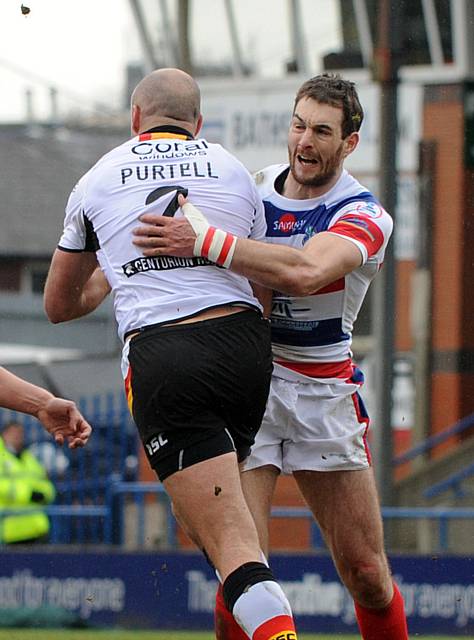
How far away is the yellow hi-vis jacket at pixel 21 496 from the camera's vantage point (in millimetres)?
11164

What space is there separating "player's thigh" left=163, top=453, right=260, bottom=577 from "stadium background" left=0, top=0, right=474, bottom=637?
15.6ft

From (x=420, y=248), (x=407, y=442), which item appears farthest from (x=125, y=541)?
(x=420, y=248)

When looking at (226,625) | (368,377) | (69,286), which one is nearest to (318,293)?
(69,286)

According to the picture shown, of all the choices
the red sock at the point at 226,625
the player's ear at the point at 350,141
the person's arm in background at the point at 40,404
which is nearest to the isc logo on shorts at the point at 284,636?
the red sock at the point at 226,625

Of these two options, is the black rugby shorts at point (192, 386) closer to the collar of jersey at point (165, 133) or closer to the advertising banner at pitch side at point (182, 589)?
the collar of jersey at point (165, 133)

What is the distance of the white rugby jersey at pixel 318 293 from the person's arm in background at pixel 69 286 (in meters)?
0.66

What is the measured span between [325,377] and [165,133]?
1129 mm

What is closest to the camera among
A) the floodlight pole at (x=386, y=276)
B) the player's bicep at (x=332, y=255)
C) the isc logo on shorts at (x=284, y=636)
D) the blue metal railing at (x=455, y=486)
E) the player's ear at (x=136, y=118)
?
the isc logo on shorts at (x=284, y=636)

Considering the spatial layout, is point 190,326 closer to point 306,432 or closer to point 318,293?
point 318,293

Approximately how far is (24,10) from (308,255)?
68.3 inches

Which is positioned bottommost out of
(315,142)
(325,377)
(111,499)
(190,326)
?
(111,499)

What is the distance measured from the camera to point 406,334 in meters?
13.7

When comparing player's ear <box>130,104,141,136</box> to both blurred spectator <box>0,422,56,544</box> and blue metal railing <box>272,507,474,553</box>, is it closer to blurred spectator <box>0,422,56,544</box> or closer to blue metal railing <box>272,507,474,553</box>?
blue metal railing <box>272,507,474,553</box>

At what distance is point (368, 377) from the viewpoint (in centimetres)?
1361
